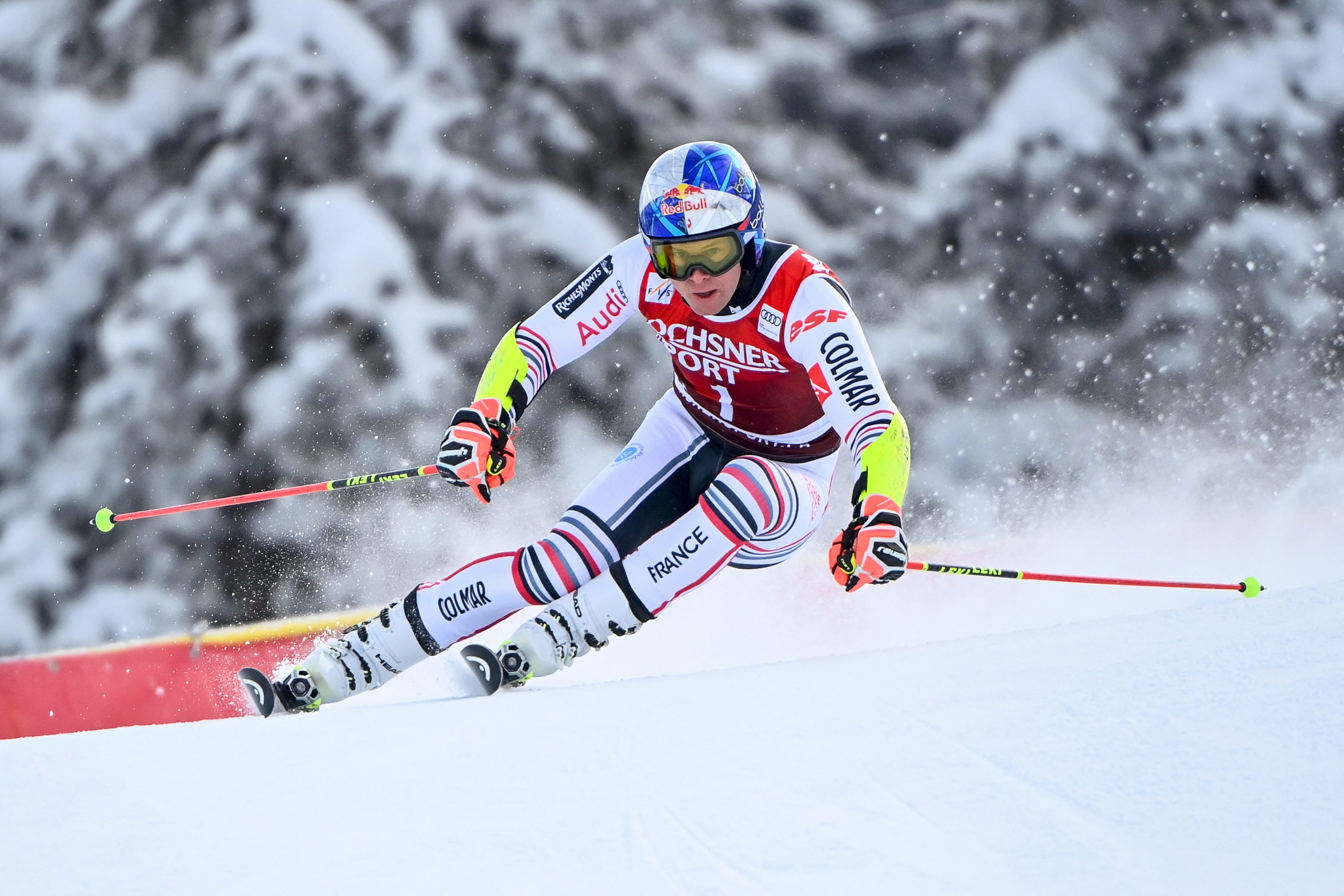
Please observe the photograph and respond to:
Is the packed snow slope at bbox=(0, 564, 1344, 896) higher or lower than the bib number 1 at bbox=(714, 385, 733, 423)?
lower

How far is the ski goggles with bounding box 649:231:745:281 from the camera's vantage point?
2469 mm

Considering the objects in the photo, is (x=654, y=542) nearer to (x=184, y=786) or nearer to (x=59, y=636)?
(x=184, y=786)

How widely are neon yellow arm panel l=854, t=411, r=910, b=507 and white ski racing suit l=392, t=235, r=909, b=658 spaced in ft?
0.04

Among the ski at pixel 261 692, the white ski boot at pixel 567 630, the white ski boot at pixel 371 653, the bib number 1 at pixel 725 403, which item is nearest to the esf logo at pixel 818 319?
the bib number 1 at pixel 725 403

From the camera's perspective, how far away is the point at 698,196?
2.45 metres

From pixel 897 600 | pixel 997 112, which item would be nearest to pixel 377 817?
pixel 897 600

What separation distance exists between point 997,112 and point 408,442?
351cm

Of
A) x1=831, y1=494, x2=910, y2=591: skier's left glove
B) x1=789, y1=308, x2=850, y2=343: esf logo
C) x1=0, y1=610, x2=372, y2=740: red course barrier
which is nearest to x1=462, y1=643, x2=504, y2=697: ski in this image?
x1=831, y1=494, x2=910, y2=591: skier's left glove

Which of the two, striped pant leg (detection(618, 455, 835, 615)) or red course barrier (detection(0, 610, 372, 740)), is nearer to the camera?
striped pant leg (detection(618, 455, 835, 615))

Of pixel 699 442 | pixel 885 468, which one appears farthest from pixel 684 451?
pixel 885 468

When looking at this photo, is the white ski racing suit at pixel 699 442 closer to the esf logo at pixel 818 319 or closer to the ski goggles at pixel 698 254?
the esf logo at pixel 818 319

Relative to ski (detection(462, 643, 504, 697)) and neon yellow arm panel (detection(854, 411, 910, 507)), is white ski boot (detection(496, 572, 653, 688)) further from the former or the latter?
neon yellow arm panel (detection(854, 411, 910, 507))

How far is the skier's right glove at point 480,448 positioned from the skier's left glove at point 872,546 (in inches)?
34.8

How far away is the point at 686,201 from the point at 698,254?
0.41 feet
